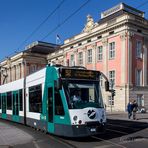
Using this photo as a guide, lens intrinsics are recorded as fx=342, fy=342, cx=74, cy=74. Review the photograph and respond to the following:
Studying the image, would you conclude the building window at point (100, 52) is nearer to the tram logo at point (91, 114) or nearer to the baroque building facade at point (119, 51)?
the baroque building facade at point (119, 51)

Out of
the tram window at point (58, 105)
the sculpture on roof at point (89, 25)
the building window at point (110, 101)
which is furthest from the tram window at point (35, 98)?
the sculpture on roof at point (89, 25)

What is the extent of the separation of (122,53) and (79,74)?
38.9 m

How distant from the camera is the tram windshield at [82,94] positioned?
13438mm

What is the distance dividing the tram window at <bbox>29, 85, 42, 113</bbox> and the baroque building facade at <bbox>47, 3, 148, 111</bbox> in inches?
1183

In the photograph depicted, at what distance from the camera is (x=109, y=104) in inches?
2135

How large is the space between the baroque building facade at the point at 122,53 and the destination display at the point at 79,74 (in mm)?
33410

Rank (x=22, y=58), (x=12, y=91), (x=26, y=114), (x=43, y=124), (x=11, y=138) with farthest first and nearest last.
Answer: (x=22, y=58) → (x=12, y=91) → (x=26, y=114) → (x=43, y=124) → (x=11, y=138)

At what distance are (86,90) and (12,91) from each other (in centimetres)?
1092

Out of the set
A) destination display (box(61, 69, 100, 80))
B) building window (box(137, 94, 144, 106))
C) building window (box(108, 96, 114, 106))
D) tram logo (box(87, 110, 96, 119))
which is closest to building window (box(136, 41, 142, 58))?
building window (box(137, 94, 144, 106))

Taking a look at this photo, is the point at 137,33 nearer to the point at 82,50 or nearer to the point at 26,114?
the point at 82,50

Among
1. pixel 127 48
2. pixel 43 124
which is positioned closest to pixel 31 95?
pixel 43 124

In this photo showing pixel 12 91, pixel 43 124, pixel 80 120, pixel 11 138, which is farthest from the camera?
pixel 12 91

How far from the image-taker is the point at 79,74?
14070 mm

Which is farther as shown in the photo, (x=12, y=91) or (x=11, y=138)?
(x=12, y=91)
